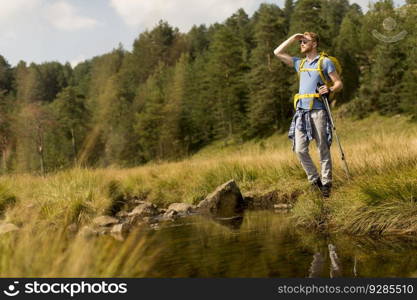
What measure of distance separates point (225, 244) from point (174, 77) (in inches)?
2370

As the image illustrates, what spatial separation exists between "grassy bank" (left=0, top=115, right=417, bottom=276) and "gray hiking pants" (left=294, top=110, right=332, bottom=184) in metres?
0.30

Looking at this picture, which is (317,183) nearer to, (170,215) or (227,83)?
(170,215)

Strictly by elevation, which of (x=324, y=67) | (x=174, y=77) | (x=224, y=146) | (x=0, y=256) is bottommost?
(x=224, y=146)

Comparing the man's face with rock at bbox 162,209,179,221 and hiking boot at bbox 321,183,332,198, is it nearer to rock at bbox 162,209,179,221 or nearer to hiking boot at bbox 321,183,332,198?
hiking boot at bbox 321,183,332,198

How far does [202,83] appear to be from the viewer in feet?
199

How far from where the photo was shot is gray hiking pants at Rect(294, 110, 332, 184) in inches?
270

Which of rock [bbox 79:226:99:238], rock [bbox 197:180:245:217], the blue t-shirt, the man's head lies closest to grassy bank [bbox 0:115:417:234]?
rock [bbox 79:226:99:238]

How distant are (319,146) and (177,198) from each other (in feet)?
14.0

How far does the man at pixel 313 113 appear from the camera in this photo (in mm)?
6848

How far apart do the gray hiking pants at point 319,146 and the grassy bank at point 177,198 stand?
304 mm

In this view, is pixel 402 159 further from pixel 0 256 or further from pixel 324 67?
pixel 0 256

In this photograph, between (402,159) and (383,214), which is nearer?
(383,214)

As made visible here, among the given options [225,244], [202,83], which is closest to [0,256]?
[225,244]


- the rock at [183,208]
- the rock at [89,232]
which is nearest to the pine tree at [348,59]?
the rock at [183,208]
